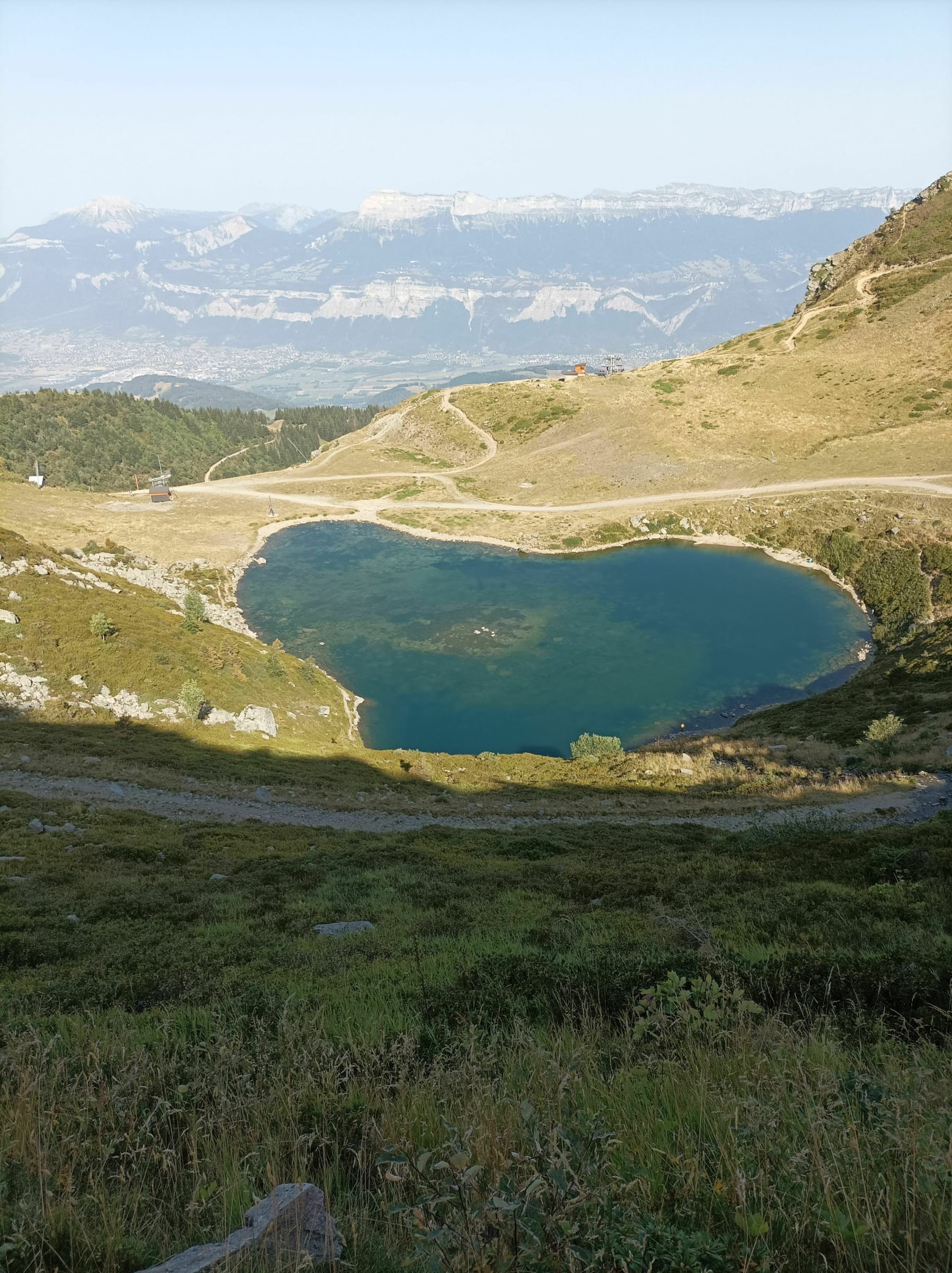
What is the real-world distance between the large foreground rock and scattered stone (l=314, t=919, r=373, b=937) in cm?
813

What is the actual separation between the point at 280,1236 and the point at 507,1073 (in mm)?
2203

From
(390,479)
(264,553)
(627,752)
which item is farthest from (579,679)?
(390,479)

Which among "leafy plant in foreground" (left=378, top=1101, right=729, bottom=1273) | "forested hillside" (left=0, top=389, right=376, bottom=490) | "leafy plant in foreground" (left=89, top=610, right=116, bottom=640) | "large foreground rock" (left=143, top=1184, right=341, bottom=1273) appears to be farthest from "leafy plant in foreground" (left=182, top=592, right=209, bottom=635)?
"forested hillside" (left=0, top=389, right=376, bottom=490)

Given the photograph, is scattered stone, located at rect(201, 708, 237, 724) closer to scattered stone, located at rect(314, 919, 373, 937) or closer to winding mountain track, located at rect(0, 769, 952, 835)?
winding mountain track, located at rect(0, 769, 952, 835)

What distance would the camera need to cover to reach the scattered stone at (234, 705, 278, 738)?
36.1 metres

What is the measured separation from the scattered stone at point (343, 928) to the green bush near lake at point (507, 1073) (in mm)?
249

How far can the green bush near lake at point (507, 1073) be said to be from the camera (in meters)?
3.27

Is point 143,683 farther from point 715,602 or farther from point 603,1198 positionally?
point 715,602

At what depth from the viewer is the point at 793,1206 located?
10.9 feet

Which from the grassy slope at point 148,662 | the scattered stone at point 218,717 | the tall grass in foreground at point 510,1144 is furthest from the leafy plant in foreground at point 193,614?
the tall grass in foreground at point 510,1144

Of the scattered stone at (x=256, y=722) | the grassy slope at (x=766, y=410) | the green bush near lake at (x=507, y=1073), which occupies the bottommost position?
the scattered stone at (x=256, y=722)

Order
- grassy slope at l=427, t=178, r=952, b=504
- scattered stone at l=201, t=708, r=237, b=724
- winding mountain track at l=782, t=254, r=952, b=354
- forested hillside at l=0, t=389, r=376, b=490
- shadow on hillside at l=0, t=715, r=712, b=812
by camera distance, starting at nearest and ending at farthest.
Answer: shadow on hillside at l=0, t=715, r=712, b=812 < scattered stone at l=201, t=708, r=237, b=724 < grassy slope at l=427, t=178, r=952, b=504 < winding mountain track at l=782, t=254, r=952, b=354 < forested hillside at l=0, t=389, r=376, b=490

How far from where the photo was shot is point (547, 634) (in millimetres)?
59906

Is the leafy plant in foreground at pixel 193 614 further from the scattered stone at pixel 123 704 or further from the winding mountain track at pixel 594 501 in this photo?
the winding mountain track at pixel 594 501
